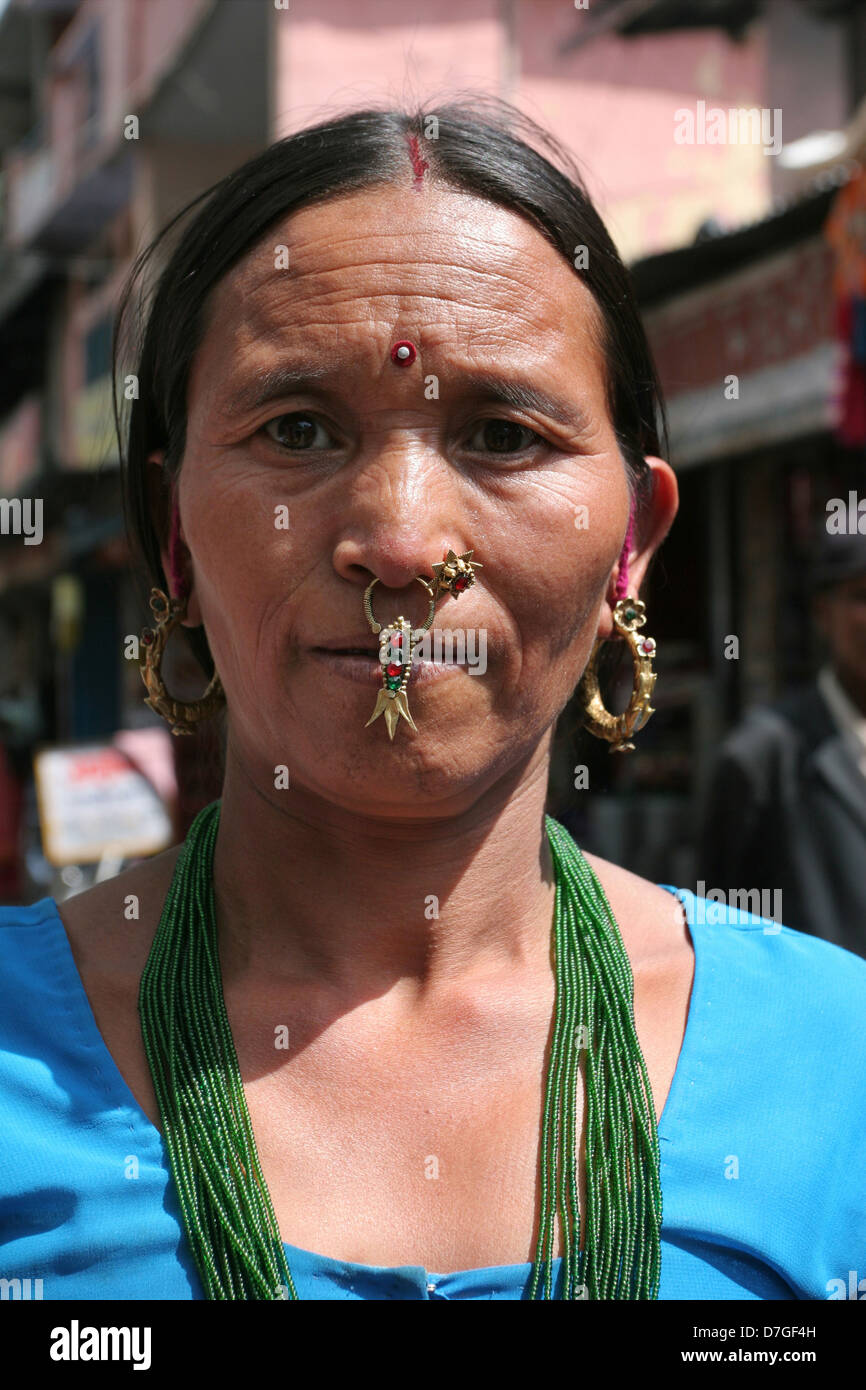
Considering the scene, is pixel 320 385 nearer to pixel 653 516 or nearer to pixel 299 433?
pixel 299 433

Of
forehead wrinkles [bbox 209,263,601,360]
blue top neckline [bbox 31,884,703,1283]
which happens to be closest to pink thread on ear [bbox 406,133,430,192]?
forehead wrinkles [bbox 209,263,601,360]

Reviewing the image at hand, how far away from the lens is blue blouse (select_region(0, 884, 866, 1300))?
143 cm

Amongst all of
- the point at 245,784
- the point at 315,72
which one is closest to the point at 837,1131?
the point at 245,784

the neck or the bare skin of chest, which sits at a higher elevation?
the neck

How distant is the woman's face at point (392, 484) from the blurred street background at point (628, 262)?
395 millimetres

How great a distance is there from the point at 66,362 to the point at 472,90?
14.4 meters

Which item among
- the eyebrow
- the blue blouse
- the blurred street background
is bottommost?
the blue blouse

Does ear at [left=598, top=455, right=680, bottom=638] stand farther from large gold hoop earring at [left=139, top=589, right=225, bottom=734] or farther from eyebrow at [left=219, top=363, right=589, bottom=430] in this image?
large gold hoop earring at [left=139, top=589, right=225, bottom=734]

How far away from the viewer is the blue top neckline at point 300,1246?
143 centimetres

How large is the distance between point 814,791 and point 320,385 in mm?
2766

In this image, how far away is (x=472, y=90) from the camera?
81.3 inches

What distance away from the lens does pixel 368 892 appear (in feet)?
5.43

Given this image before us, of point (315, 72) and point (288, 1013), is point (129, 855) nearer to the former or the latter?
point (288, 1013)

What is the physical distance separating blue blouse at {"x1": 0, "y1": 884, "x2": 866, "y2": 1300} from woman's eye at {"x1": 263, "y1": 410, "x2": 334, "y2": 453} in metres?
0.64
